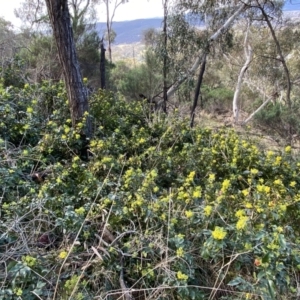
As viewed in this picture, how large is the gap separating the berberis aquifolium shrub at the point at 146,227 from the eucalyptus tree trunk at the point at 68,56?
0.48 m

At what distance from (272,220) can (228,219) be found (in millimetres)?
266

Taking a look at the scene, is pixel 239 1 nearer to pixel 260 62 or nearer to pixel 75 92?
pixel 260 62

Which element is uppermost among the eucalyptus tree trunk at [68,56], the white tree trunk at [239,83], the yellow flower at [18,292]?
the eucalyptus tree trunk at [68,56]

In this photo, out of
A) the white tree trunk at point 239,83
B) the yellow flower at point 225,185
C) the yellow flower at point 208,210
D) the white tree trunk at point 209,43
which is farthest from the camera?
the white tree trunk at point 239,83

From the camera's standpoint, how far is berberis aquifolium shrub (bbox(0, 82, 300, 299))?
1491 mm

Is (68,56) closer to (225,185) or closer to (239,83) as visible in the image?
(225,185)

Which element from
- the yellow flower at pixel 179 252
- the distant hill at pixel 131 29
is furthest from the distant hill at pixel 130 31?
the yellow flower at pixel 179 252

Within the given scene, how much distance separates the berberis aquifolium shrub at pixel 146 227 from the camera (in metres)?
1.49

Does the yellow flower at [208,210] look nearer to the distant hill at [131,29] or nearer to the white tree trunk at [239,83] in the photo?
the distant hill at [131,29]

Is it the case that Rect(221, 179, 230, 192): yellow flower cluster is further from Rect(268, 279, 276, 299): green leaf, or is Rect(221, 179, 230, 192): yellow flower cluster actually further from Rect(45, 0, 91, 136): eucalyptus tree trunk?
Rect(45, 0, 91, 136): eucalyptus tree trunk

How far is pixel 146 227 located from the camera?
187cm

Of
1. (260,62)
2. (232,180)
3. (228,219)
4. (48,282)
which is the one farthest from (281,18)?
(48,282)

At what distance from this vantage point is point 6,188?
2.13 meters

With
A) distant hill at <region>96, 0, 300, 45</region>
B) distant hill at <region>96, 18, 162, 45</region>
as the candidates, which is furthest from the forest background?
distant hill at <region>96, 18, 162, 45</region>
